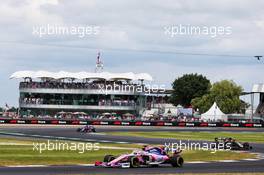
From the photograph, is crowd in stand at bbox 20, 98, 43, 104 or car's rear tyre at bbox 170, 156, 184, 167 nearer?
car's rear tyre at bbox 170, 156, 184, 167

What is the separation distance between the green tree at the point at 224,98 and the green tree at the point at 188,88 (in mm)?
14764

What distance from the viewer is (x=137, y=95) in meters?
127

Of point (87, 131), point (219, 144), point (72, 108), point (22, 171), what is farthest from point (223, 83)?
point (22, 171)

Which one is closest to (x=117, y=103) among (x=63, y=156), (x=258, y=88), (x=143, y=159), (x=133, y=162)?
(x=258, y=88)

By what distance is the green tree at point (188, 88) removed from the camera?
157625 millimetres

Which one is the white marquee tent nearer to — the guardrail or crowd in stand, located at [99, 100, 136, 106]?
the guardrail

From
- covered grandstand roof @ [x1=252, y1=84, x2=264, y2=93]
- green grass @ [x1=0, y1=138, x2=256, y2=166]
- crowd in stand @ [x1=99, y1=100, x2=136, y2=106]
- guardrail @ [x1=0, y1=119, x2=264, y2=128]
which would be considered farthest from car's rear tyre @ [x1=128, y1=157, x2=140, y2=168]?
covered grandstand roof @ [x1=252, y1=84, x2=264, y2=93]

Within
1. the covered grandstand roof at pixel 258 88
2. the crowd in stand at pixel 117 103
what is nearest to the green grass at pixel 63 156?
the crowd in stand at pixel 117 103

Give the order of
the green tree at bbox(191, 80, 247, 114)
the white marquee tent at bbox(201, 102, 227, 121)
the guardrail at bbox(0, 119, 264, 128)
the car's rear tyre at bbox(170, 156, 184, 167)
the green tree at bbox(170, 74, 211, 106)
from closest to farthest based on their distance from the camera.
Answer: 1. the car's rear tyre at bbox(170, 156, 184, 167)
2. the guardrail at bbox(0, 119, 264, 128)
3. the white marquee tent at bbox(201, 102, 227, 121)
4. the green tree at bbox(191, 80, 247, 114)
5. the green tree at bbox(170, 74, 211, 106)

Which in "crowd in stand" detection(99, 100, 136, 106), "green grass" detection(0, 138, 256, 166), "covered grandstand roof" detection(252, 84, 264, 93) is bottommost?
"green grass" detection(0, 138, 256, 166)

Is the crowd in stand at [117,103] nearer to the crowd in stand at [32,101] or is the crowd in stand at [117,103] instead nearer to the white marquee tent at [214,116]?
the crowd in stand at [32,101]

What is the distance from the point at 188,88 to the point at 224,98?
19798mm

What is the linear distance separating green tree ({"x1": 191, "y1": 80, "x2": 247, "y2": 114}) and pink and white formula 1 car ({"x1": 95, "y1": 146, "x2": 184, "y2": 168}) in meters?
107

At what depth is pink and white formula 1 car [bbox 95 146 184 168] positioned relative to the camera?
29.3 meters
